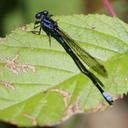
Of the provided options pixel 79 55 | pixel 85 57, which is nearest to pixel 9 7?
pixel 79 55

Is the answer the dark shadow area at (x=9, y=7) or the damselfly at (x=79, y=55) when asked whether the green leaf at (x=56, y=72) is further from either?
the dark shadow area at (x=9, y=7)

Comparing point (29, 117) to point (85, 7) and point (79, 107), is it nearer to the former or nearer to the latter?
point (79, 107)

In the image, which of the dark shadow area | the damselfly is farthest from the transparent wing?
the dark shadow area

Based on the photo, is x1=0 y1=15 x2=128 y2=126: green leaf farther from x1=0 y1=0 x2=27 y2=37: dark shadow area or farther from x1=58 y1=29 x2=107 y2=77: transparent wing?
x1=0 y1=0 x2=27 y2=37: dark shadow area

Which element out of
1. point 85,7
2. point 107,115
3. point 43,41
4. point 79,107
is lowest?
point 107,115

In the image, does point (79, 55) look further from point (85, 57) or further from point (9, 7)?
point (9, 7)

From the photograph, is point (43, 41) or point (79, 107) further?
point (43, 41)

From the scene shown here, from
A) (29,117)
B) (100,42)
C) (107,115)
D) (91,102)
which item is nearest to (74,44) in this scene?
(100,42)
